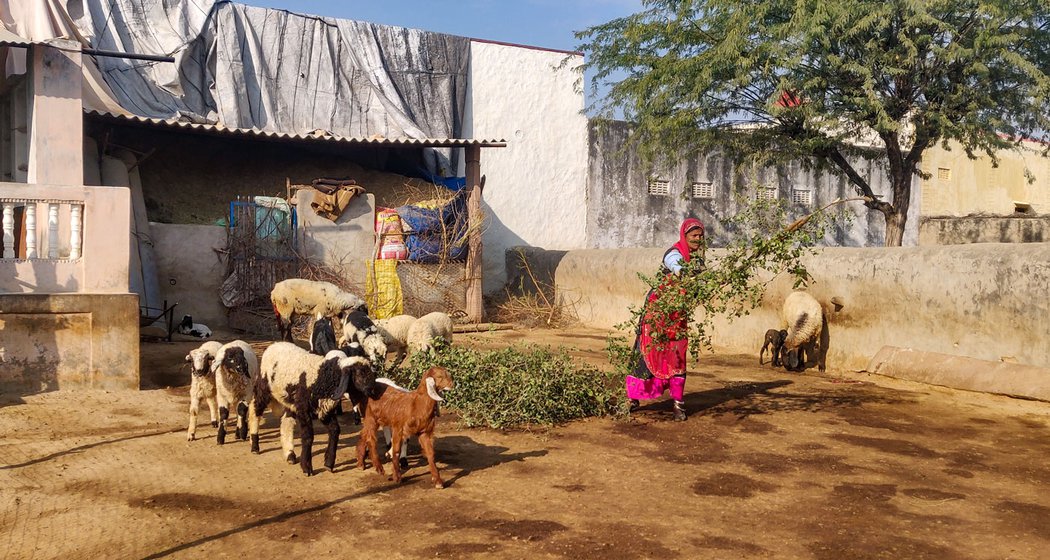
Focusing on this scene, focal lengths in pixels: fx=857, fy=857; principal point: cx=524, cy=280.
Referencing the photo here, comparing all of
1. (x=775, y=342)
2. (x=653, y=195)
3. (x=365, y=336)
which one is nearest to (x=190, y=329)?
(x=365, y=336)

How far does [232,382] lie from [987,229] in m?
20.4

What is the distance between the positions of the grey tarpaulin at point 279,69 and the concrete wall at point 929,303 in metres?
9.46

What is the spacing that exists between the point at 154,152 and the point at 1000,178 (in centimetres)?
2536

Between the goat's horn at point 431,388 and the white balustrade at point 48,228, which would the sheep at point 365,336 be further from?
the white balustrade at point 48,228

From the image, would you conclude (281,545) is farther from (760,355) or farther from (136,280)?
(136,280)

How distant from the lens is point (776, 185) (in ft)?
78.4

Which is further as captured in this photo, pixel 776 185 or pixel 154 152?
pixel 776 185

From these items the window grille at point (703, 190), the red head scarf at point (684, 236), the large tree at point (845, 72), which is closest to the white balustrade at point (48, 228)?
the red head scarf at point (684, 236)

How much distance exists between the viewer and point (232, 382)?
22.0 feet

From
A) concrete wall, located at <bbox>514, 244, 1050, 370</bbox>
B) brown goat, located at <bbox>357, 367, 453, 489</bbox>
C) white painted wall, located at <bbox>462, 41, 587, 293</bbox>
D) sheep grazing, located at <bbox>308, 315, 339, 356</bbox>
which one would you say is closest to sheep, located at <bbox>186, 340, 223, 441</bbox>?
sheep grazing, located at <bbox>308, 315, 339, 356</bbox>

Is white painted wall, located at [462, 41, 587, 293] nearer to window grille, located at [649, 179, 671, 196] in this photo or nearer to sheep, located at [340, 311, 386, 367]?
window grille, located at [649, 179, 671, 196]

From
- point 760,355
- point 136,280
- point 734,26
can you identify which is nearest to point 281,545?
point 760,355

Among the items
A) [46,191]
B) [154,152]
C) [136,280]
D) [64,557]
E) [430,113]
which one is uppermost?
[430,113]

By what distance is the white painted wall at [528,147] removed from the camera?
65.6 feet
